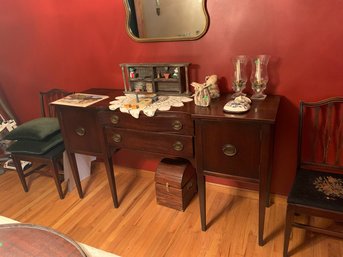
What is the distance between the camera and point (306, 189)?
54.6 inches

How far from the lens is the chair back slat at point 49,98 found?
7.79ft

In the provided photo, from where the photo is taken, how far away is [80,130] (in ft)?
6.19

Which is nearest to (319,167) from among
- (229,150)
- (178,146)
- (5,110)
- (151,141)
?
(229,150)

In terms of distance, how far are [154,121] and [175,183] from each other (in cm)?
55

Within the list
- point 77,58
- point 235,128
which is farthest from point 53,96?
point 235,128

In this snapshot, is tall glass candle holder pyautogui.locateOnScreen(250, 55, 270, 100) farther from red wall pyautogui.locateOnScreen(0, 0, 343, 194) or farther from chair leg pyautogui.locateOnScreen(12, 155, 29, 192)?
chair leg pyautogui.locateOnScreen(12, 155, 29, 192)

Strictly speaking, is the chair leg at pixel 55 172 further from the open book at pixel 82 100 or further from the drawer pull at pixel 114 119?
the drawer pull at pixel 114 119

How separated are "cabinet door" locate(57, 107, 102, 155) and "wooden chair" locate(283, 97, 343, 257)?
1.29m

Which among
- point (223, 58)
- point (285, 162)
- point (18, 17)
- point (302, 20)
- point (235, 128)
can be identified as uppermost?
point (18, 17)

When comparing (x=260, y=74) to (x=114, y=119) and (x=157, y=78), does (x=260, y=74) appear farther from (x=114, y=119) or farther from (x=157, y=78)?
(x=114, y=119)

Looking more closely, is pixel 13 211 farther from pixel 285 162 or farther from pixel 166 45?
pixel 285 162

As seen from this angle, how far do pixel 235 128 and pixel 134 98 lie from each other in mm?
780

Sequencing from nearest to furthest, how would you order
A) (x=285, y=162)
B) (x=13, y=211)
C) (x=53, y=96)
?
(x=285, y=162) < (x=13, y=211) < (x=53, y=96)

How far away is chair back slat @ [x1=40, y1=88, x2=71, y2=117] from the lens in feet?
7.79
